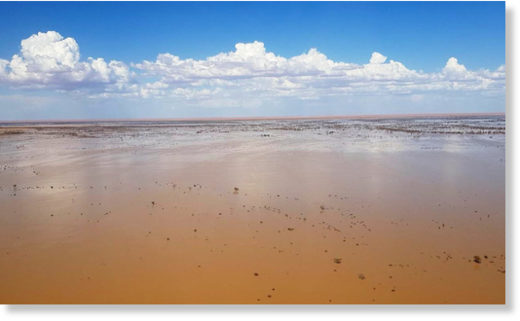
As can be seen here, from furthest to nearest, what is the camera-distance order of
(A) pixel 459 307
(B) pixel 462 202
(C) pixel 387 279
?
1. (B) pixel 462 202
2. (C) pixel 387 279
3. (A) pixel 459 307

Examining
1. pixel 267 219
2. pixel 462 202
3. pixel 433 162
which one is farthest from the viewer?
pixel 433 162

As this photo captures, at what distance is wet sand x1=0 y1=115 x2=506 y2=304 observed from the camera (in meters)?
5.99

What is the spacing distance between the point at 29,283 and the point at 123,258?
60.1 inches

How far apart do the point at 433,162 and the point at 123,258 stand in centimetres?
1468

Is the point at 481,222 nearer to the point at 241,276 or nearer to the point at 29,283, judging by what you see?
the point at 241,276

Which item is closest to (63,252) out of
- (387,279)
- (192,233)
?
(192,233)

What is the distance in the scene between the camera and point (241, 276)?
6.32m

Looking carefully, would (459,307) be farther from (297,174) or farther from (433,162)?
(433,162)

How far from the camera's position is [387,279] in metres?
6.16

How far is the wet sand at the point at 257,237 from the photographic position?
599cm

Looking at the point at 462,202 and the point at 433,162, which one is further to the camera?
→ the point at 433,162

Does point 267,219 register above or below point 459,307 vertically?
above

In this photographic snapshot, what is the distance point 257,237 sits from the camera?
8.02 metres
